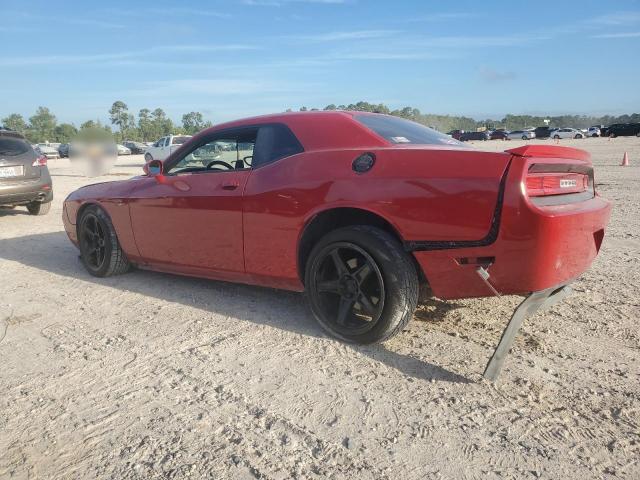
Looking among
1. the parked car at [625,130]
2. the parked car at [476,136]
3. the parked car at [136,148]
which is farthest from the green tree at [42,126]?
the parked car at [625,130]

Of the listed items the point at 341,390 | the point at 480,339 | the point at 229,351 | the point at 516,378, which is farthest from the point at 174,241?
the point at 516,378

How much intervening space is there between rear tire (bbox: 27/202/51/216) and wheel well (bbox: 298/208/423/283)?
753 centimetres

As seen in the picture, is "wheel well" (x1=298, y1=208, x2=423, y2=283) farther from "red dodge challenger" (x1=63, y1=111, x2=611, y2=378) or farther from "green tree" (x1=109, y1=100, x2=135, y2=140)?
"green tree" (x1=109, y1=100, x2=135, y2=140)

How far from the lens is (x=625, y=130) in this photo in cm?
5359

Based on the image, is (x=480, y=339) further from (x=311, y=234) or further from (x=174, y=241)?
(x=174, y=241)

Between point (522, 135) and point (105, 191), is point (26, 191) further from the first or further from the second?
point (522, 135)

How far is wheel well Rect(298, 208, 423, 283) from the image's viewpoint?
3.00 meters

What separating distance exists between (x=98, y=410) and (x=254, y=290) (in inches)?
77.1

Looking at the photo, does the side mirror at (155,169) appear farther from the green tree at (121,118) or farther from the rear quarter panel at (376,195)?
the green tree at (121,118)

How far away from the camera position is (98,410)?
2430mm

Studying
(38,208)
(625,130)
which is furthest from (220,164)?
(625,130)

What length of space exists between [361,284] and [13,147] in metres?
7.75

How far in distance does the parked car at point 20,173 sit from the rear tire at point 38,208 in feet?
0.55

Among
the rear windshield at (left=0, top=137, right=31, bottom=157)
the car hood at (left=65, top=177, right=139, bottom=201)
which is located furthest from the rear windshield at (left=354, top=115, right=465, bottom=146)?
the rear windshield at (left=0, top=137, right=31, bottom=157)
